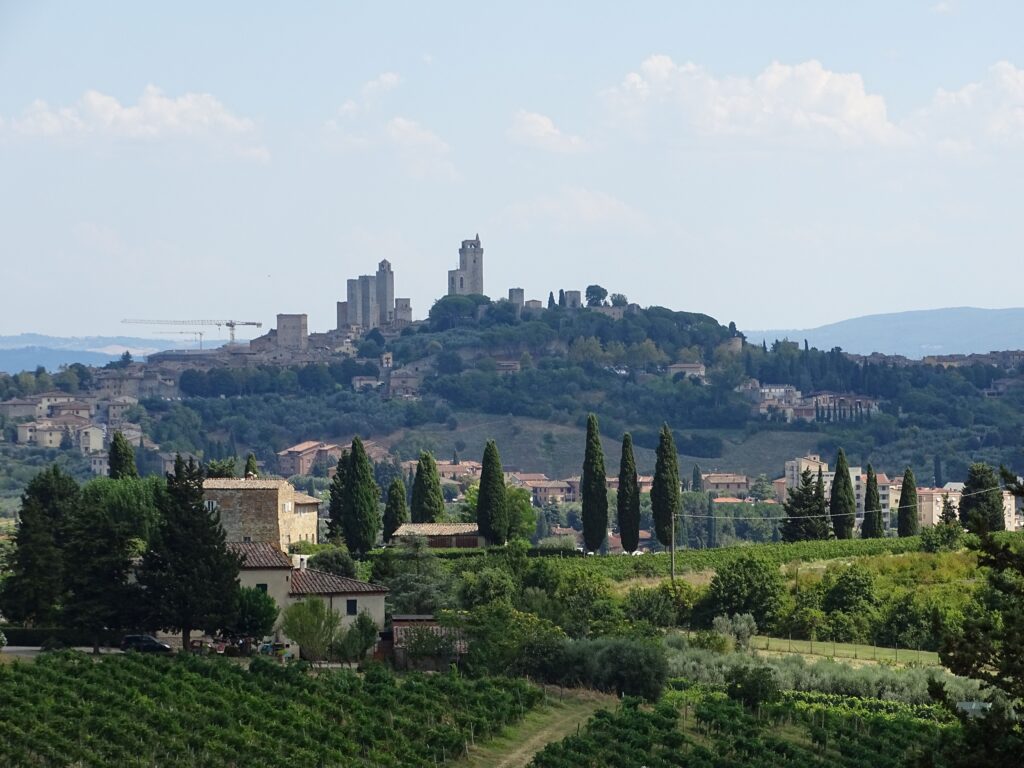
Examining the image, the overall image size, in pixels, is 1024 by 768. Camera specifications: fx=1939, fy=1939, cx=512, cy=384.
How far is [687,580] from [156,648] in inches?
769

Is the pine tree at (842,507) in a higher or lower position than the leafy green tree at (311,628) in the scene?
higher

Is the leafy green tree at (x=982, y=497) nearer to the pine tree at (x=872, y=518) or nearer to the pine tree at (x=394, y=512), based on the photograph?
the pine tree at (x=872, y=518)

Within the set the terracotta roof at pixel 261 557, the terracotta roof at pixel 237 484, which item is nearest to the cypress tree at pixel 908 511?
the terracotta roof at pixel 237 484

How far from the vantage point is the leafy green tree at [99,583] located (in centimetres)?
3912

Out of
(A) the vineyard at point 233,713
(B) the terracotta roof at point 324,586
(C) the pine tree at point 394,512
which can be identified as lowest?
(A) the vineyard at point 233,713

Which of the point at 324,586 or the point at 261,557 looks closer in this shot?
the point at 324,586

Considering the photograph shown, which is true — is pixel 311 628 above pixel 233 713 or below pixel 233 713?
above

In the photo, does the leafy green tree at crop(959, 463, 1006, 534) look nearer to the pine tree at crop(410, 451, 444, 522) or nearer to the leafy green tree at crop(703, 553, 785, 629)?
the leafy green tree at crop(703, 553, 785, 629)

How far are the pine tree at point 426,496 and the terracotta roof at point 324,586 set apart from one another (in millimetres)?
22447

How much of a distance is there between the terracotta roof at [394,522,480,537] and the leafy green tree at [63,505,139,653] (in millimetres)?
21628

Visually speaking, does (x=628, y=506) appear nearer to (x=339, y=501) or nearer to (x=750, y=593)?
(x=339, y=501)

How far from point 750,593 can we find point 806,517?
1489 centimetres

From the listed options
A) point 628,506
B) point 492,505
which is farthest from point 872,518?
point 492,505

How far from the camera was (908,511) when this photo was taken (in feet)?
219
